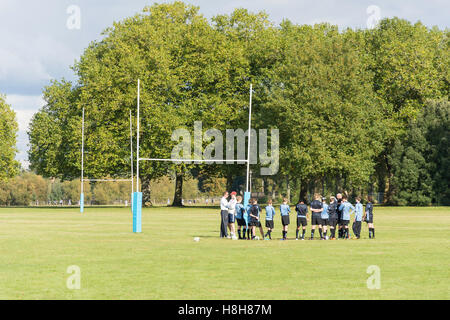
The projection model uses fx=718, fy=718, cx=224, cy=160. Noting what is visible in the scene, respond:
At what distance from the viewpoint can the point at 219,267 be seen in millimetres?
18328

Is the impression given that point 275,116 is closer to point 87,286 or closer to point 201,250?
point 201,250

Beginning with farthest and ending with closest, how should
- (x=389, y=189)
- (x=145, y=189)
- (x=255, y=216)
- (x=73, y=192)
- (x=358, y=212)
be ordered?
(x=73, y=192), (x=389, y=189), (x=145, y=189), (x=358, y=212), (x=255, y=216)

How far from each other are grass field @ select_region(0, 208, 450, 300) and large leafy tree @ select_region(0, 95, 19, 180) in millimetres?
54458

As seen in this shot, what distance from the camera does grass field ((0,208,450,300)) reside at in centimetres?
1403

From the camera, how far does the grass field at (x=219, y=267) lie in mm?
14031

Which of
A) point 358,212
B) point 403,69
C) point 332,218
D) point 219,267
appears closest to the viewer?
point 219,267

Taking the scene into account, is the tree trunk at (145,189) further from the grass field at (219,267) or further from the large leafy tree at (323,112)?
the grass field at (219,267)

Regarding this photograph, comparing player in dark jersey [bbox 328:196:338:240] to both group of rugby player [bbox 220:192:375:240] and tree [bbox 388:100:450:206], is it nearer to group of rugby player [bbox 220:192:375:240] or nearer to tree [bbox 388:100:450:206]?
group of rugby player [bbox 220:192:375:240]

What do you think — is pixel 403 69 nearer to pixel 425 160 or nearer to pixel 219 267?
pixel 425 160

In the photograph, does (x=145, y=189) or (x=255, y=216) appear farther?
(x=145, y=189)

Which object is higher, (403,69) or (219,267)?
(403,69)
